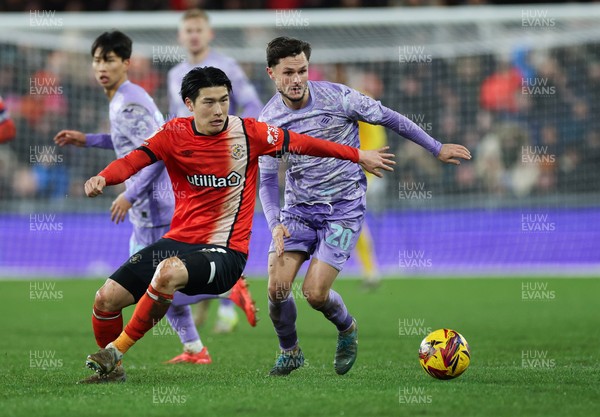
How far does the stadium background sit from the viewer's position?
17547 millimetres

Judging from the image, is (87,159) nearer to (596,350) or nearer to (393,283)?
(393,283)

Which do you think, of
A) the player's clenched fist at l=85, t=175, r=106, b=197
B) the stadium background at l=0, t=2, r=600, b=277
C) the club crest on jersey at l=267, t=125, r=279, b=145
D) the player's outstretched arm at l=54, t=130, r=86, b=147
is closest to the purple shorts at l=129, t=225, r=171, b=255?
the player's outstretched arm at l=54, t=130, r=86, b=147

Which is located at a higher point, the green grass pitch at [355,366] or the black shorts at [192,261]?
the black shorts at [192,261]

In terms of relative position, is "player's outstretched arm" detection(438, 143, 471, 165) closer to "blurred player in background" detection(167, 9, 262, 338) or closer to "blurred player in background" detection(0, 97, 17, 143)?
"blurred player in background" detection(167, 9, 262, 338)

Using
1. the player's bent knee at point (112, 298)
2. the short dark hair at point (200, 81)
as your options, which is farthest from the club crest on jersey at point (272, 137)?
the player's bent knee at point (112, 298)

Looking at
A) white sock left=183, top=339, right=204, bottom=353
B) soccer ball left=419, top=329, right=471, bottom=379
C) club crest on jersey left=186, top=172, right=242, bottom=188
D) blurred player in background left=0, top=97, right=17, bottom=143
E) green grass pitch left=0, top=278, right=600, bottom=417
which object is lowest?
green grass pitch left=0, top=278, right=600, bottom=417

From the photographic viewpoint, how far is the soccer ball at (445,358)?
268 inches

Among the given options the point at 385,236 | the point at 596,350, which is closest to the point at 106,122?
the point at 385,236

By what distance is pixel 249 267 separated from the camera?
1811 centimetres

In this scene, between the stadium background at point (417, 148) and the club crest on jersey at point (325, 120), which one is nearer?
the club crest on jersey at point (325, 120)

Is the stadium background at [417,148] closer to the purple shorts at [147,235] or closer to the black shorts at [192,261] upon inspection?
the purple shorts at [147,235]

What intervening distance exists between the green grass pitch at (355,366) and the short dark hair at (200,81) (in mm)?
1928

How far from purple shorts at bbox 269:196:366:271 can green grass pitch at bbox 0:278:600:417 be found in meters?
Result: 0.87

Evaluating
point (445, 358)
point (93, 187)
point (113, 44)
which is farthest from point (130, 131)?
point (445, 358)
